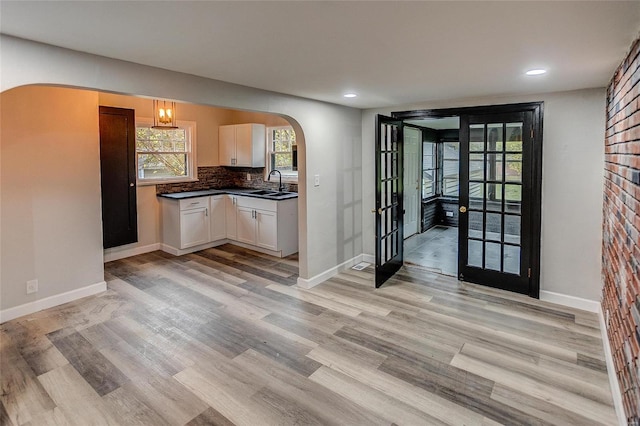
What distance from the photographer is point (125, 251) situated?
18.7 ft

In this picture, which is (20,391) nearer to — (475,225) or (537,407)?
(537,407)

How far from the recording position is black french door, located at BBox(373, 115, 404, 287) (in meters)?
4.34

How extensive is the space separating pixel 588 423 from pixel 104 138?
227 inches

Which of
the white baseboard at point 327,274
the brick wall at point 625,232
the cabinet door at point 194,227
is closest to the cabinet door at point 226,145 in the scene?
the cabinet door at point 194,227

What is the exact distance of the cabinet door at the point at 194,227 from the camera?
5.76 metres

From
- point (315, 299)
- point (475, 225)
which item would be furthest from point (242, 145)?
point (475, 225)

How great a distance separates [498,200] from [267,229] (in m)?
3.20

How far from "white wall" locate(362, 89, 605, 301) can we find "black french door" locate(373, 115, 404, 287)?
4.28 ft

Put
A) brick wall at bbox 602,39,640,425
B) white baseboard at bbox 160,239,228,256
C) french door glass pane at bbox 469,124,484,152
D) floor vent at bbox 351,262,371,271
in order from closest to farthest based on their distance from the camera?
brick wall at bbox 602,39,640,425, french door glass pane at bbox 469,124,484,152, floor vent at bbox 351,262,371,271, white baseboard at bbox 160,239,228,256

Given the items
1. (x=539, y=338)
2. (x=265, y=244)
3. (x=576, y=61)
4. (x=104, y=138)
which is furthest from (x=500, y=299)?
(x=104, y=138)

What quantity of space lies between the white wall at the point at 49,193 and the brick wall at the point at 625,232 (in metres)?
4.57

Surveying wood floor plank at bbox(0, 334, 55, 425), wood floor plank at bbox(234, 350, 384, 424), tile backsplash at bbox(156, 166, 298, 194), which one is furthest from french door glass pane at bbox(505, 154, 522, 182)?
wood floor plank at bbox(0, 334, 55, 425)

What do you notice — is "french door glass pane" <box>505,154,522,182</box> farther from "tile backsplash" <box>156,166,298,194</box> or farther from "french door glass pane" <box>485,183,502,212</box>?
"tile backsplash" <box>156,166,298,194</box>

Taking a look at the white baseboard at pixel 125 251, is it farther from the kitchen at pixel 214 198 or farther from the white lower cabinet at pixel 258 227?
the white lower cabinet at pixel 258 227
